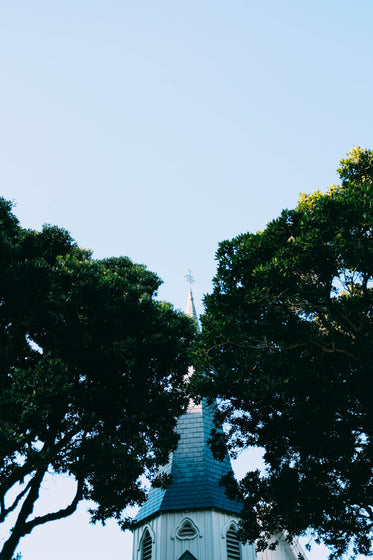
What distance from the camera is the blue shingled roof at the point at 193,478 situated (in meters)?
23.5

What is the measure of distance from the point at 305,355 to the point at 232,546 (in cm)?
1575

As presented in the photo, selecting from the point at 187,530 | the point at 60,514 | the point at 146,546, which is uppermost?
the point at 187,530

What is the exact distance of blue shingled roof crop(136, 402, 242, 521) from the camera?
23.5 m

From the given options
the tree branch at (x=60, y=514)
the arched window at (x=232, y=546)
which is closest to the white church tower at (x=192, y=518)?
the arched window at (x=232, y=546)

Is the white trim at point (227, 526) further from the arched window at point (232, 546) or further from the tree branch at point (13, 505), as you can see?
the tree branch at point (13, 505)

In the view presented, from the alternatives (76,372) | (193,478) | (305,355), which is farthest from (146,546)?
(305,355)

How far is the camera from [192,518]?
904 inches

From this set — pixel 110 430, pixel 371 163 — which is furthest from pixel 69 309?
pixel 371 163

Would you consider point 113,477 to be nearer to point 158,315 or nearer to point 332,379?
point 158,315

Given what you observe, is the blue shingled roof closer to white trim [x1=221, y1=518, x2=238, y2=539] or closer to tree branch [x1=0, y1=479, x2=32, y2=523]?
white trim [x1=221, y1=518, x2=238, y2=539]

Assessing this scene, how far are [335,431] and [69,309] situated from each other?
9049 millimetres

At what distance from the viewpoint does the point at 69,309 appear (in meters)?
14.1

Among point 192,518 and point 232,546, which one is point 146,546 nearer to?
point 192,518

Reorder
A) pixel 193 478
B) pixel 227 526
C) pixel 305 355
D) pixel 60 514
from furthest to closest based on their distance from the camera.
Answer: pixel 193 478 < pixel 227 526 < pixel 60 514 < pixel 305 355
